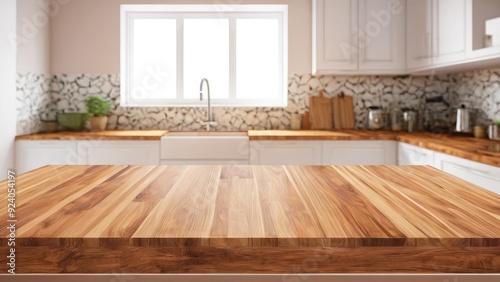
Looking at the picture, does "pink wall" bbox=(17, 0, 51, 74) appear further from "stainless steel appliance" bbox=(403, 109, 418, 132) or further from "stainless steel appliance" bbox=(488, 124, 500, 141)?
"stainless steel appliance" bbox=(488, 124, 500, 141)

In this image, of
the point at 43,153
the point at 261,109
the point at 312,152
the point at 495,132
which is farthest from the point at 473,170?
the point at 43,153

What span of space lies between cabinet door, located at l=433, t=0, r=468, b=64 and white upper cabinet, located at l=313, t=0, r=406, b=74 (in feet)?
1.57

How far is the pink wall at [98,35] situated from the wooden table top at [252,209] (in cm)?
277

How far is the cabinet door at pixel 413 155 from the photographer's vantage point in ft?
10.1

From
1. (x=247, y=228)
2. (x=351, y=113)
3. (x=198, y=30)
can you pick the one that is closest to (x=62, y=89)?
(x=198, y=30)

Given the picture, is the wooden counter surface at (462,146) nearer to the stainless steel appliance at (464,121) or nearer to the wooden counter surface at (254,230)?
the stainless steel appliance at (464,121)

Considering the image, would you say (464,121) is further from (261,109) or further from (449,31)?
(261,109)

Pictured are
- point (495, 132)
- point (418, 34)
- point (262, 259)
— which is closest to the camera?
point (262, 259)

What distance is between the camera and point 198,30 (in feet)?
14.6

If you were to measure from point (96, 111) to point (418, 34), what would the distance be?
285 cm

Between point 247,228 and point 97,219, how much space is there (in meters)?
0.32

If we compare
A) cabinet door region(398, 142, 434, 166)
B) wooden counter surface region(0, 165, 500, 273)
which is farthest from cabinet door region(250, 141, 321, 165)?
wooden counter surface region(0, 165, 500, 273)

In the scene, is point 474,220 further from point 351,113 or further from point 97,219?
point 351,113

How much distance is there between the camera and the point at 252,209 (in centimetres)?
109
